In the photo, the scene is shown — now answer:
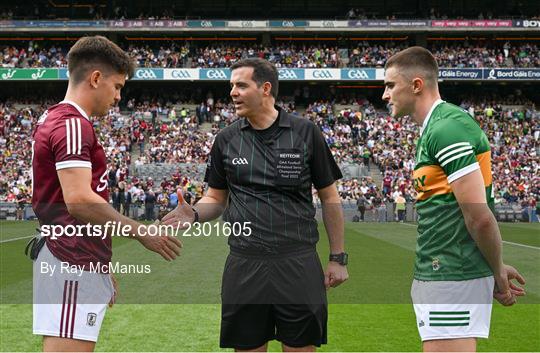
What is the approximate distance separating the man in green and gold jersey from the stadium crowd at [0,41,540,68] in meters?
43.0

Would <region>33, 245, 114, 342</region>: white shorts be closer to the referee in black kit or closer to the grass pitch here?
the referee in black kit

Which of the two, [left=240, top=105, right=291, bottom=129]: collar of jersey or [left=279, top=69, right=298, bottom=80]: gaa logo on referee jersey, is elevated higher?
[left=279, top=69, right=298, bottom=80]: gaa logo on referee jersey

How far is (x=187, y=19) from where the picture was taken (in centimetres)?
4928

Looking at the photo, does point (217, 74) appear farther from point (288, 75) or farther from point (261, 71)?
point (261, 71)

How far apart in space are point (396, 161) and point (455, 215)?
3233 cm

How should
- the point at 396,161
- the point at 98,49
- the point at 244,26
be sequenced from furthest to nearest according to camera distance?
the point at 244,26
the point at 396,161
the point at 98,49

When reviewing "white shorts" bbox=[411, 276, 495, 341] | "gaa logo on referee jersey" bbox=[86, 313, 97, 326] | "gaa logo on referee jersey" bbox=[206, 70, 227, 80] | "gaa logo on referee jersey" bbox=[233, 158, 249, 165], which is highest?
"gaa logo on referee jersey" bbox=[206, 70, 227, 80]

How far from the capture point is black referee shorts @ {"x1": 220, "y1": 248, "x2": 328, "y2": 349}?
3885 mm

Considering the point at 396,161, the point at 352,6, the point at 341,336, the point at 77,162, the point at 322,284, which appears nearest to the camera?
the point at 77,162

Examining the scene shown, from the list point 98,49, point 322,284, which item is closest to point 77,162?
point 98,49

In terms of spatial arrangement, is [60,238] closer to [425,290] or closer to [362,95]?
[425,290]

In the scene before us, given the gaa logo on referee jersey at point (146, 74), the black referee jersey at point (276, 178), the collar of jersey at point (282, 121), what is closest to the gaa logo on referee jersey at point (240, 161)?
the black referee jersey at point (276, 178)

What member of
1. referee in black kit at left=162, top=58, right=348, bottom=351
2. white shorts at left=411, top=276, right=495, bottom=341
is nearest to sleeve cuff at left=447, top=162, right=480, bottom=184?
white shorts at left=411, top=276, right=495, bottom=341

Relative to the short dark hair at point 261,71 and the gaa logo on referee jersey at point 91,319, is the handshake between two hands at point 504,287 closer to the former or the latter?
the short dark hair at point 261,71
